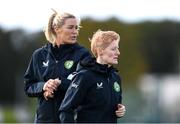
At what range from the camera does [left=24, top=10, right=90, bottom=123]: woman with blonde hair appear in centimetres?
967

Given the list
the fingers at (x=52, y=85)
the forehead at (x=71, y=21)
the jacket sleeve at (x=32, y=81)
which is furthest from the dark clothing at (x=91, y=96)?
the jacket sleeve at (x=32, y=81)

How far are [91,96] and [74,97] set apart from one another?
0.54ft

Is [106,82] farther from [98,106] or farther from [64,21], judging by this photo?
[64,21]

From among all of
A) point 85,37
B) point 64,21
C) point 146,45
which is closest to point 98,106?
point 64,21

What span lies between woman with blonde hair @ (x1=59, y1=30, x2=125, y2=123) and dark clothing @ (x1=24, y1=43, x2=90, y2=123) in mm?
447

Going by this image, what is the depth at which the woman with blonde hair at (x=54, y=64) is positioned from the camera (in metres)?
9.67

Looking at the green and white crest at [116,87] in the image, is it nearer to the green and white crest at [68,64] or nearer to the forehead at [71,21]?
the green and white crest at [68,64]

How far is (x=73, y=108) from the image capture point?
9203 millimetres

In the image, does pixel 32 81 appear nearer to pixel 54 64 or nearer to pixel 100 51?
pixel 54 64

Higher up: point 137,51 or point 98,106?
point 98,106

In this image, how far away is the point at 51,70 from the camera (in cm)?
980

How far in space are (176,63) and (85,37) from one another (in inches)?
1176

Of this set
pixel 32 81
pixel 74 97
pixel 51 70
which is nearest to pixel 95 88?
pixel 74 97

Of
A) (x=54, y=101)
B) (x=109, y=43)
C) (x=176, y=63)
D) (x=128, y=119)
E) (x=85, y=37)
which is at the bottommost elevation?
(x=176, y=63)
